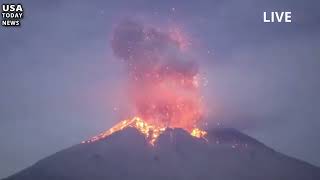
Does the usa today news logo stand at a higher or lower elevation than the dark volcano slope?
higher

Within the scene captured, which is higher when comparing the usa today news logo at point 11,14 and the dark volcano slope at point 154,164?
the usa today news logo at point 11,14

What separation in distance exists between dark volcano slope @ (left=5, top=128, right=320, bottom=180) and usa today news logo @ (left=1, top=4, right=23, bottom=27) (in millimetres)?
116253

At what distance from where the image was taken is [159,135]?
199 m

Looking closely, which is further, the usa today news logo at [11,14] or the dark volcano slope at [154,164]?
the dark volcano slope at [154,164]

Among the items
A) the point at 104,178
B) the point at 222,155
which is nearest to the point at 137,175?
A: the point at 104,178

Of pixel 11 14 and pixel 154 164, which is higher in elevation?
pixel 11 14

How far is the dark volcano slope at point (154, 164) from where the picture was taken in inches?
6757

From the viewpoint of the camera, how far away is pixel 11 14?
5088 cm

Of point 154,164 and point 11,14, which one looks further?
point 154,164

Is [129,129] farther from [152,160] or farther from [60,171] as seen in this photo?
[60,171]

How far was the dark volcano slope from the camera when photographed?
171625 millimetres

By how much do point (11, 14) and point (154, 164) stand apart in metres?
136

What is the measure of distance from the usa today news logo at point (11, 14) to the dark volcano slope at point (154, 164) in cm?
11625

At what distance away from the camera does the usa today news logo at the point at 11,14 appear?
164ft
